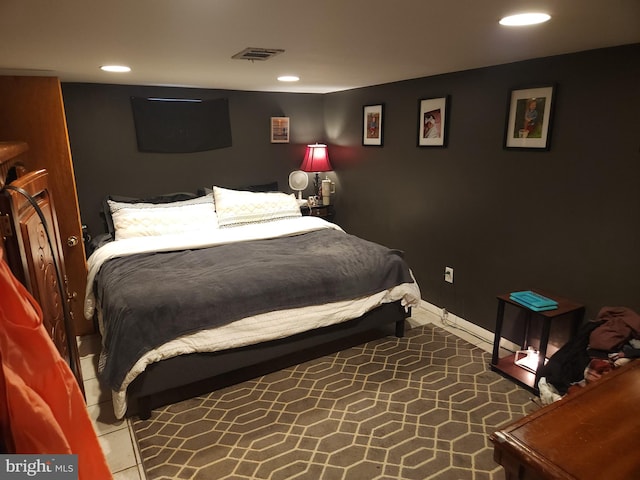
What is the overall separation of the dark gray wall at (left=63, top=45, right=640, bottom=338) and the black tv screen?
85 millimetres

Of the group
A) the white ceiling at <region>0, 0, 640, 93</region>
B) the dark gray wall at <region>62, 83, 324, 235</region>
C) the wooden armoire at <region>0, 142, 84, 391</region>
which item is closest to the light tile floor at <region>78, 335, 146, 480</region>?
the wooden armoire at <region>0, 142, 84, 391</region>

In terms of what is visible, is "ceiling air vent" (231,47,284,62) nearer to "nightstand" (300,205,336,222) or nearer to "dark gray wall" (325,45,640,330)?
"dark gray wall" (325,45,640,330)

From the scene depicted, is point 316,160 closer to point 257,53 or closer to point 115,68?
point 115,68

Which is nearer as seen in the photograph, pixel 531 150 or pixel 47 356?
pixel 47 356

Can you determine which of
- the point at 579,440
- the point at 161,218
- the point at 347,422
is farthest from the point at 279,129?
the point at 579,440

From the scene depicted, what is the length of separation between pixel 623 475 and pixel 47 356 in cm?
124

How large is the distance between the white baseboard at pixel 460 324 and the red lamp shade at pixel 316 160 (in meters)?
1.85

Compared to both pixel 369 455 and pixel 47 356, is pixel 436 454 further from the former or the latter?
pixel 47 356

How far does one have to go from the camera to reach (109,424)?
2297 millimetres

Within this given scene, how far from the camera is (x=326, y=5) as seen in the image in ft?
4.53

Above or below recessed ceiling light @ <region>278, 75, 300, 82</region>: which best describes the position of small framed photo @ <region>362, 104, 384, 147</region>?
below

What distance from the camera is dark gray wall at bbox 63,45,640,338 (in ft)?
7.70

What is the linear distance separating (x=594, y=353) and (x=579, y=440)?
1446 millimetres

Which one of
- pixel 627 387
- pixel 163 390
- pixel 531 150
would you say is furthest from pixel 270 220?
pixel 627 387
